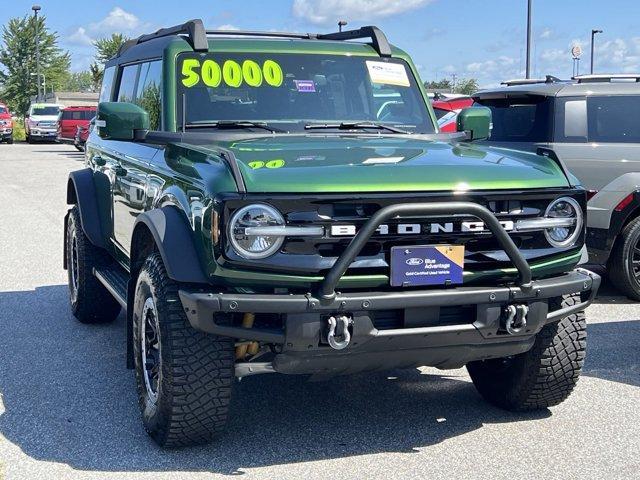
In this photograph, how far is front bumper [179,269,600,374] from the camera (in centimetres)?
379

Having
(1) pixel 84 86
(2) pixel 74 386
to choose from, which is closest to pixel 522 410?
(2) pixel 74 386

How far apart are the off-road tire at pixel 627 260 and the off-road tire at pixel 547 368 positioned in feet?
11.0

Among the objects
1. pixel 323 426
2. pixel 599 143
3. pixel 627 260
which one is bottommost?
pixel 323 426

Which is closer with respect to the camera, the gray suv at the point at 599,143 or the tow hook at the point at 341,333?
the tow hook at the point at 341,333

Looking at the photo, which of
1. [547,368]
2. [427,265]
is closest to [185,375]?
[427,265]

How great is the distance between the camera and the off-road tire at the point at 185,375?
13.3 feet

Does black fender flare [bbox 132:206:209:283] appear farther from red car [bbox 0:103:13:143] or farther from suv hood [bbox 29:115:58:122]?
suv hood [bbox 29:115:58:122]

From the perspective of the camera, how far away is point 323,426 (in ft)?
15.5

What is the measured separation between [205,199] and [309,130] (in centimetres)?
132

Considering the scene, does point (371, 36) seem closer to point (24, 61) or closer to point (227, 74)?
point (227, 74)

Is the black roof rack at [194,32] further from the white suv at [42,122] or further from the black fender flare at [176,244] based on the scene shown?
the white suv at [42,122]

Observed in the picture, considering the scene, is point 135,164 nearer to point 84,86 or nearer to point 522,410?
point 522,410

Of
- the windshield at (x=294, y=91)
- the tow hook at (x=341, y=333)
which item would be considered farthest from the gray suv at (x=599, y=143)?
the tow hook at (x=341, y=333)

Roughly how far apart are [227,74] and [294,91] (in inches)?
15.5
